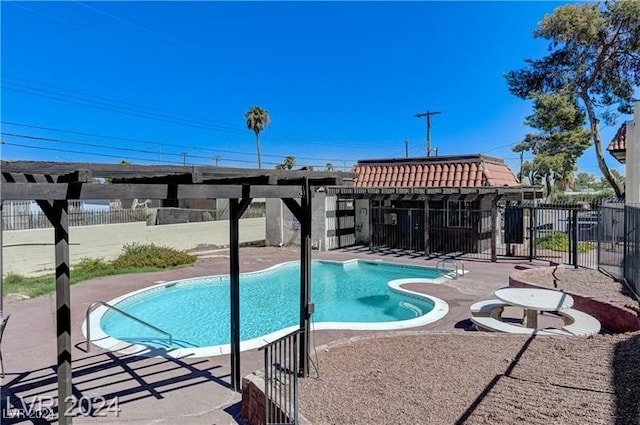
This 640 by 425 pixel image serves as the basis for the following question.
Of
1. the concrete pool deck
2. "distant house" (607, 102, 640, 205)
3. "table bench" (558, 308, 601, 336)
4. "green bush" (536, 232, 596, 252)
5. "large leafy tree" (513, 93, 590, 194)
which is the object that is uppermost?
"large leafy tree" (513, 93, 590, 194)

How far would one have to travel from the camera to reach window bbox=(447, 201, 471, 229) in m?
17.9

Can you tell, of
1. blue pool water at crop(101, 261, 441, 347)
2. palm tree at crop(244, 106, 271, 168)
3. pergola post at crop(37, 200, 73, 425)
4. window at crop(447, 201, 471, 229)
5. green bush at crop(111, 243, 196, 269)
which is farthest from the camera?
palm tree at crop(244, 106, 271, 168)

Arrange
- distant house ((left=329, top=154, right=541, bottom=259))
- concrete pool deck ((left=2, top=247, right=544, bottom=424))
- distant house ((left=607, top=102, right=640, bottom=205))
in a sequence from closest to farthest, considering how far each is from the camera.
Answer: concrete pool deck ((left=2, top=247, right=544, bottom=424)), distant house ((left=607, top=102, right=640, bottom=205)), distant house ((left=329, top=154, right=541, bottom=259))

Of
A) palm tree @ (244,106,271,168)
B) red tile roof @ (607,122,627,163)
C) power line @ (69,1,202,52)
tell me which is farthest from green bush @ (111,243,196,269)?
palm tree @ (244,106,271,168)

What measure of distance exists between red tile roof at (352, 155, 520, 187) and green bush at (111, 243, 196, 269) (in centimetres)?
785

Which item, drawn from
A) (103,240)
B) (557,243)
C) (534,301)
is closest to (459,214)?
(557,243)

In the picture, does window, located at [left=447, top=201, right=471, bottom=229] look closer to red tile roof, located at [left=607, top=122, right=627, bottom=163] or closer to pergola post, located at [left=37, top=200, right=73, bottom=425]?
red tile roof, located at [left=607, top=122, right=627, bottom=163]

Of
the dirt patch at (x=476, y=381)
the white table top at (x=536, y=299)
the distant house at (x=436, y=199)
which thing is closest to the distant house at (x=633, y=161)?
the distant house at (x=436, y=199)

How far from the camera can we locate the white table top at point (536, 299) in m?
7.31

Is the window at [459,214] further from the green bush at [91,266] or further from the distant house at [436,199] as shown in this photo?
the green bush at [91,266]

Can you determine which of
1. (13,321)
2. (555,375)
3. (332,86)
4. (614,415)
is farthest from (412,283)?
(332,86)

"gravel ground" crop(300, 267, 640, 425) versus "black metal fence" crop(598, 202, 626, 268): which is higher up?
"black metal fence" crop(598, 202, 626, 268)

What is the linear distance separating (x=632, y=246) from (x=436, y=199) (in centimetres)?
837

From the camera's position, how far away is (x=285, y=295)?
12.7m
